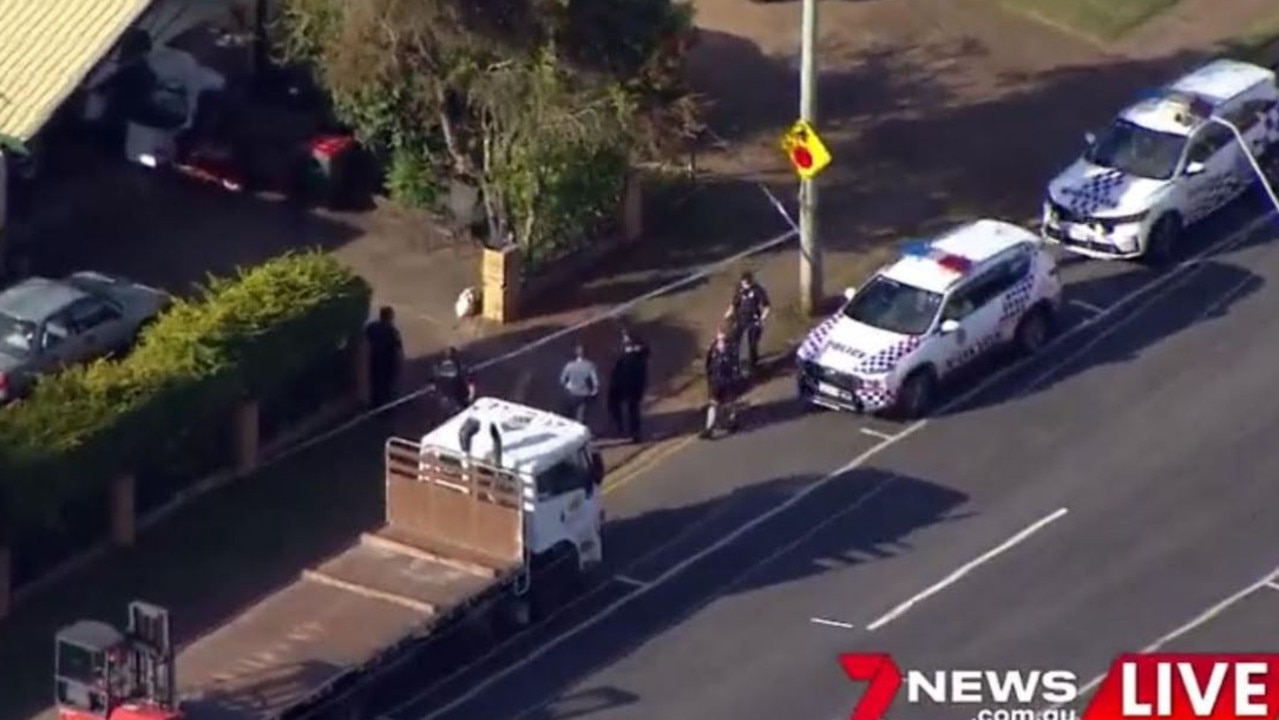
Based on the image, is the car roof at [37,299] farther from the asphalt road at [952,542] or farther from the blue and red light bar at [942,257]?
the blue and red light bar at [942,257]

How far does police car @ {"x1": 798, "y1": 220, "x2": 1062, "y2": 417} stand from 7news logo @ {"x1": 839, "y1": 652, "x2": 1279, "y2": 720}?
588 centimetres

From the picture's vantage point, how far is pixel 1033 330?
50125 mm

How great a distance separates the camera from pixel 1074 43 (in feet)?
198

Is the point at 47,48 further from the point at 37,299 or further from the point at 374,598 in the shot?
the point at 374,598

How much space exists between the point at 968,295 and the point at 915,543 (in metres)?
4.67

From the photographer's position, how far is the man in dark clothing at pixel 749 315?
4884cm

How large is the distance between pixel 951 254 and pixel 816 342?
7.11 ft

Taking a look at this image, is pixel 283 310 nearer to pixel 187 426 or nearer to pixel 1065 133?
pixel 187 426

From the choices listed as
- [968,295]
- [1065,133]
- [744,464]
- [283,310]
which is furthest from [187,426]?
[1065,133]

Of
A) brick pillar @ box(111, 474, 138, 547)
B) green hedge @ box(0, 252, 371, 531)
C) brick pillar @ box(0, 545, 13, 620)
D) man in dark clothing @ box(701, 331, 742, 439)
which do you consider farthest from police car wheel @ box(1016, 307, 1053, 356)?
brick pillar @ box(0, 545, 13, 620)

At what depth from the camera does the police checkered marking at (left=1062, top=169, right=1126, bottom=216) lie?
2071 inches

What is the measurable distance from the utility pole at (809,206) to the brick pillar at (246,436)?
8150 millimetres

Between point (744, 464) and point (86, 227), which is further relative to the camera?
point (86, 227)

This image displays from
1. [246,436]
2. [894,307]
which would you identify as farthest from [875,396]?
[246,436]
